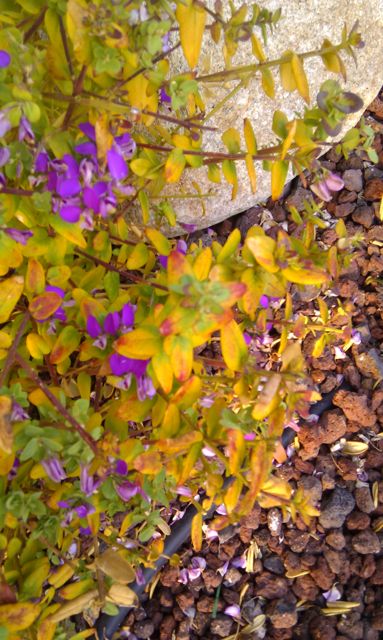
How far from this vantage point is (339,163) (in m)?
1.70

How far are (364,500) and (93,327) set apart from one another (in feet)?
2.75

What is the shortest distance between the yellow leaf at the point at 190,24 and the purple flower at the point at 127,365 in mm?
360

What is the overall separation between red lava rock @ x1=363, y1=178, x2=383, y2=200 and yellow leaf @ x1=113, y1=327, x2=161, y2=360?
3.54ft

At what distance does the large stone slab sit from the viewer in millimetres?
1334

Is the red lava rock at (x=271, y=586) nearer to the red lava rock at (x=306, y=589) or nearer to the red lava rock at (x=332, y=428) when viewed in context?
the red lava rock at (x=306, y=589)

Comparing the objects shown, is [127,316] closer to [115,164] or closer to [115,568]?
[115,164]

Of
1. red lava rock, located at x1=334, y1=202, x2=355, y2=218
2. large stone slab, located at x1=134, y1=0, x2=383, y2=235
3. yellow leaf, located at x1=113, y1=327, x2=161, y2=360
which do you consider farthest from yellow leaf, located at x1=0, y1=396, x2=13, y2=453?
red lava rock, located at x1=334, y1=202, x2=355, y2=218

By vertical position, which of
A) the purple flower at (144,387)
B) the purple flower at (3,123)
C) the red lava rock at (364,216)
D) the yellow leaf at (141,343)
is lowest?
the red lava rock at (364,216)

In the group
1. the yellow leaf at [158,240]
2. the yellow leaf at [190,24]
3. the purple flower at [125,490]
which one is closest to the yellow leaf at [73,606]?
the purple flower at [125,490]

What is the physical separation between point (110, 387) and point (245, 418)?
1.52 ft

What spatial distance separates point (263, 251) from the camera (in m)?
0.75

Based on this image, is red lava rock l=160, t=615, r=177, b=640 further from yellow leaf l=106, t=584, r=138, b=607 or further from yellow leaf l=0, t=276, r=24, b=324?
yellow leaf l=0, t=276, r=24, b=324

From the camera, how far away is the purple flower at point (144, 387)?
825 mm

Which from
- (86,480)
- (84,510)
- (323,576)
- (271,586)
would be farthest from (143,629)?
(86,480)
